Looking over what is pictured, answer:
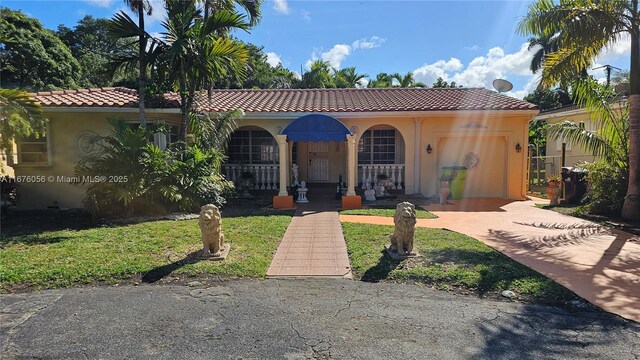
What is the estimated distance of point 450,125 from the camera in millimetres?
12930

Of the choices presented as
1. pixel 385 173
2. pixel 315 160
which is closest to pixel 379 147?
pixel 385 173

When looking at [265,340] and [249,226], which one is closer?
[265,340]

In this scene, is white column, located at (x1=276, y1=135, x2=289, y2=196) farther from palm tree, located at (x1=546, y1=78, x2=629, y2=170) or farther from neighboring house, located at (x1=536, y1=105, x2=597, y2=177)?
neighboring house, located at (x1=536, y1=105, x2=597, y2=177)

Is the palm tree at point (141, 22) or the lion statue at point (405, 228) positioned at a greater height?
the palm tree at point (141, 22)

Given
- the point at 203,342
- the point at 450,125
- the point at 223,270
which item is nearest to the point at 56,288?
the point at 223,270

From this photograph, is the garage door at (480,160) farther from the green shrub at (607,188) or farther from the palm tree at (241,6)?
the palm tree at (241,6)

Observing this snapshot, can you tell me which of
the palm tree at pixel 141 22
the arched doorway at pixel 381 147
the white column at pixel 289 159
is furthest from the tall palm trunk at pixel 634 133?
the palm tree at pixel 141 22

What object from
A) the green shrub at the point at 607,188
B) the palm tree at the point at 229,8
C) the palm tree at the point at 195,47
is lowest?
the green shrub at the point at 607,188

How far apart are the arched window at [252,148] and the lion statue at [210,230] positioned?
29.0 feet

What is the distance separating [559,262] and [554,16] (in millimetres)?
6028

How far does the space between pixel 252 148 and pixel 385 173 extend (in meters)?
5.32

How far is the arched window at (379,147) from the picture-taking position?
14.5 m

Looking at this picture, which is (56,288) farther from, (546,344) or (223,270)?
(546,344)

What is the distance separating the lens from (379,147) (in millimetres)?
14570
